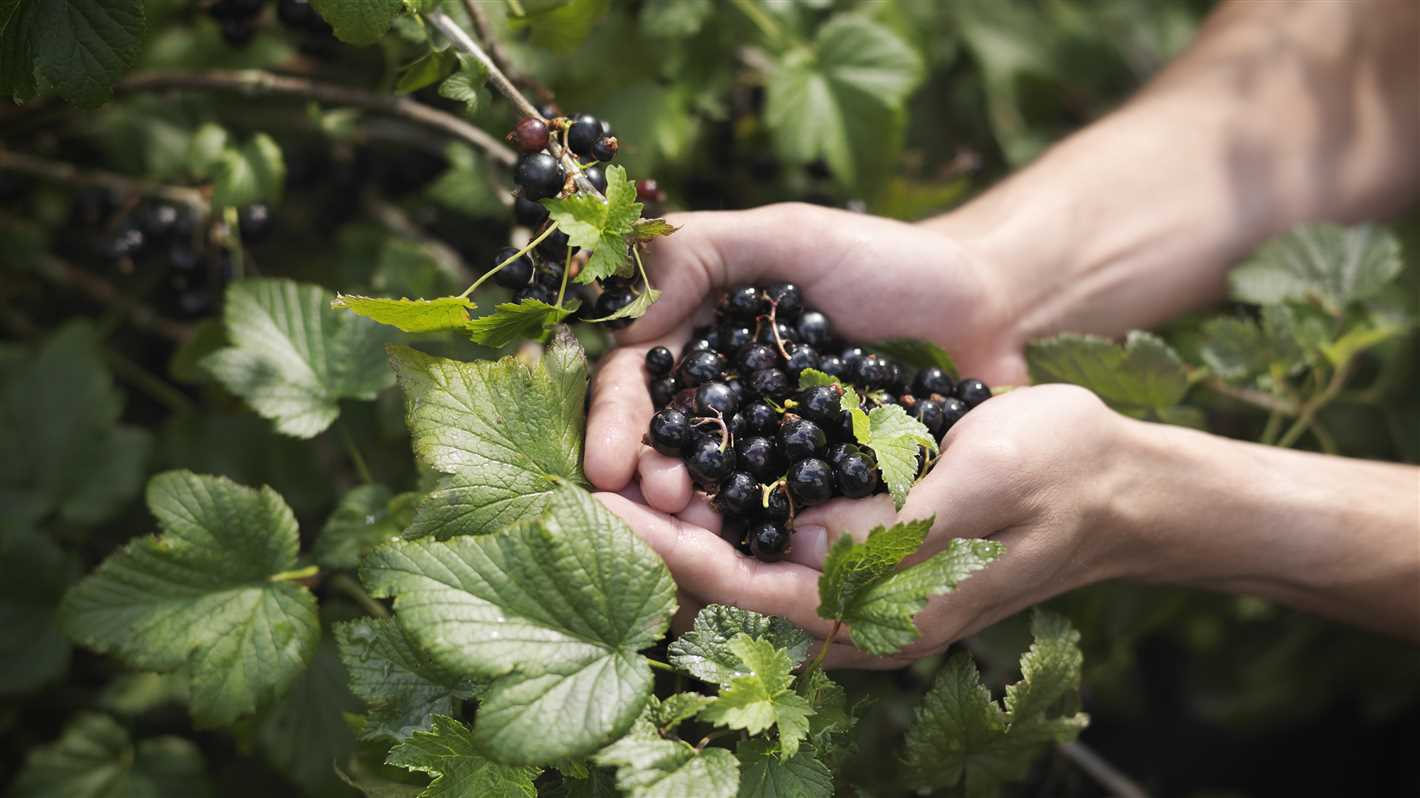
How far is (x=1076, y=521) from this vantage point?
1.23 metres

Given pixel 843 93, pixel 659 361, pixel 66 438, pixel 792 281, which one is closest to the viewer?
pixel 659 361

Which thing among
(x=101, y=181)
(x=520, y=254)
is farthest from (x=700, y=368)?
(x=101, y=181)

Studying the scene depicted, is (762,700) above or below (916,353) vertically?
below

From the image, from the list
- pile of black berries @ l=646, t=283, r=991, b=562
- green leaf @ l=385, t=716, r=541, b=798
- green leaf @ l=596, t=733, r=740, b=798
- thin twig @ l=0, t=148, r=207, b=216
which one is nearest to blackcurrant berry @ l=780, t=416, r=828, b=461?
pile of black berries @ l=646, t=283, r=991, b=562

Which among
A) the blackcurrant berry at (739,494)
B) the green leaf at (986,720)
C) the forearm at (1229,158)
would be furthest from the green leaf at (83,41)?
the forearm at (1229,158)

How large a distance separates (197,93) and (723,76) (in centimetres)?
96

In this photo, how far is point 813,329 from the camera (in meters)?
1.36

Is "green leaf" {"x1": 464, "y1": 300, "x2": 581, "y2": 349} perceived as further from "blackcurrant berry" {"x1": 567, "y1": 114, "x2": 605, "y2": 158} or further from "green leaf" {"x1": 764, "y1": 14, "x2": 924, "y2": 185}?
"green leaf" {"x1": 764, "y1": 14, "x2": 924, "y2": 185}

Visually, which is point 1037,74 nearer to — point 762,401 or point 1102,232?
point 1102,232

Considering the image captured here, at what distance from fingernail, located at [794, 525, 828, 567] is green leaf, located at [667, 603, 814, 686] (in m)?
0.11

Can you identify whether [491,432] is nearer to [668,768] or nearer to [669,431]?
[669,431]

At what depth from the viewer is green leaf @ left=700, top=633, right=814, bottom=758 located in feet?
3.19

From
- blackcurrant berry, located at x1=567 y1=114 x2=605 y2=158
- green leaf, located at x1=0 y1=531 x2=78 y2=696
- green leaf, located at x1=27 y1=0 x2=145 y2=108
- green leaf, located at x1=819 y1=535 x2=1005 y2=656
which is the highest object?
green leaf, located at x1=27 y1=0 x2=145 y2=108

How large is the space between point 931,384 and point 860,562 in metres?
0.40
